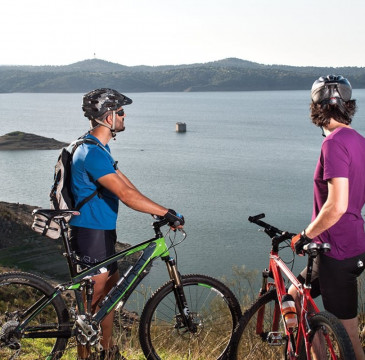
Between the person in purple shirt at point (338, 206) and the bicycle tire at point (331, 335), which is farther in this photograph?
the person in purple shirt at point (338, 206)

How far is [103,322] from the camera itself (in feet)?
13.4

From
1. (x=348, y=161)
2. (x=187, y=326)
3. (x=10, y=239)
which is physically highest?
(x=348, y=161)

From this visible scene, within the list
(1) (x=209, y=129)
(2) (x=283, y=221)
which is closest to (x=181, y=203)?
(2) (x=283, y=221)

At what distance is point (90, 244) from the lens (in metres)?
3.90

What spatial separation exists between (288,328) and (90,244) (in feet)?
4.57

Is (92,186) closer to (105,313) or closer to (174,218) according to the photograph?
(174,218)

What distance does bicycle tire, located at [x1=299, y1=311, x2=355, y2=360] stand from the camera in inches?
114

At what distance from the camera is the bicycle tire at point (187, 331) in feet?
13.4

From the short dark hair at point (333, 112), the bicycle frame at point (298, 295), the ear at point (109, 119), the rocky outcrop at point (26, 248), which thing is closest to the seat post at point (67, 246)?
the ear at point (109, 119)

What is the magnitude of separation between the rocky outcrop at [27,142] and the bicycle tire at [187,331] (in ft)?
300

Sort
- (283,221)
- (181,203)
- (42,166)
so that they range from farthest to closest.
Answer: (42,166)
(181,203)
(283,221)

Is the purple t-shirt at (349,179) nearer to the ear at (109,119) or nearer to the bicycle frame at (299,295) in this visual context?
the bicycle frame at (299,295)

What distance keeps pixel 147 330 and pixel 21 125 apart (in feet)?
427

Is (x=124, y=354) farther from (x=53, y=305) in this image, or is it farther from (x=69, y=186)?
(x=69, y=186)
